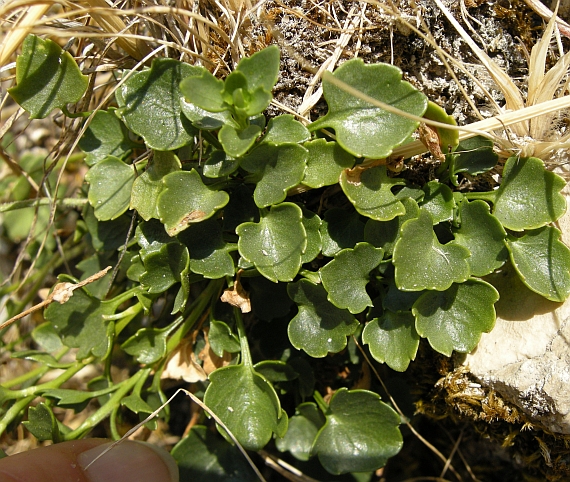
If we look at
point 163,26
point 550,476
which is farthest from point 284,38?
point 550,476

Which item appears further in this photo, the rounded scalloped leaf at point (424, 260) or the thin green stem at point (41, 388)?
the thin green stem at point (41, 388)

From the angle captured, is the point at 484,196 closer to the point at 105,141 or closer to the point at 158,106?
the point at 158,106

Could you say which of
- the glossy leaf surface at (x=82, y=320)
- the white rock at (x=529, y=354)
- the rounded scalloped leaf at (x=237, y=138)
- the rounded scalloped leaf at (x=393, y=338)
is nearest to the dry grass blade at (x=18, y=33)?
the rounded scalloped leaf at (x=237, y=138)

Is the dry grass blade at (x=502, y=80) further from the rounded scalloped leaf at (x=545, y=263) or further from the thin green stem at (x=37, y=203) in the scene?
the thin green stem at (x=37, y=203)

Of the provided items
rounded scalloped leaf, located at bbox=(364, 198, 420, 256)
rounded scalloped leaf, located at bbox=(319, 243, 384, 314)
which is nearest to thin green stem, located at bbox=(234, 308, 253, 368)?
rounded scalloped leaf, located at bbox=(319, 243, 384, 314)

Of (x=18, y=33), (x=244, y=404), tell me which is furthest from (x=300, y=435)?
(x=18, y=33)

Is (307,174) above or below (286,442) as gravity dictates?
above

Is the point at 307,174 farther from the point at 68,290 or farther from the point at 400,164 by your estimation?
the point at 68,290
